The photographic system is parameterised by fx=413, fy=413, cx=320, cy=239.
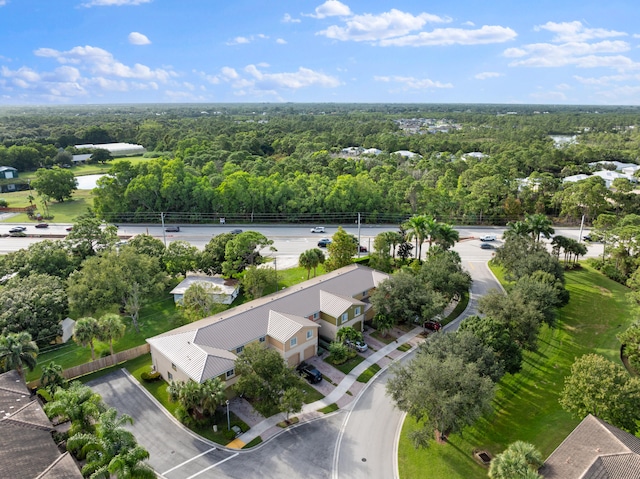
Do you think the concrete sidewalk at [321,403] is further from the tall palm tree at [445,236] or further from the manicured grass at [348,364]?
the tall palm tree at [445,236]

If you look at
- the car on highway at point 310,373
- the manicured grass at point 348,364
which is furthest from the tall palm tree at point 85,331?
the manicured grass at point 348,364

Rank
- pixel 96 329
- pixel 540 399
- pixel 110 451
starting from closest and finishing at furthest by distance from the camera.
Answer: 1. pixel 110 451
2. pixel 540 399
3. pixel 96 329

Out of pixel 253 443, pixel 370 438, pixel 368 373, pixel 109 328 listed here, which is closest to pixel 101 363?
pixel 109 328

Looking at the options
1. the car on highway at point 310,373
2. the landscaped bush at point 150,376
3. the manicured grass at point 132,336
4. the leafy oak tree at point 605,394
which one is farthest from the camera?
the manicured grass at point 132,336

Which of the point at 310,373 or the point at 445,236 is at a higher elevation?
the point at 445,236

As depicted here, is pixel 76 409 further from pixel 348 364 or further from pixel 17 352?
pixel 348 364

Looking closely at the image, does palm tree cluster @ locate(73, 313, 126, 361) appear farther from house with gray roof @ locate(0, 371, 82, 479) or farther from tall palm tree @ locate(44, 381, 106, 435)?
tall palm tree @ locate(44, 381, 106, 435)

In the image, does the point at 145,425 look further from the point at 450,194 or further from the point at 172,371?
the point at 450,194
